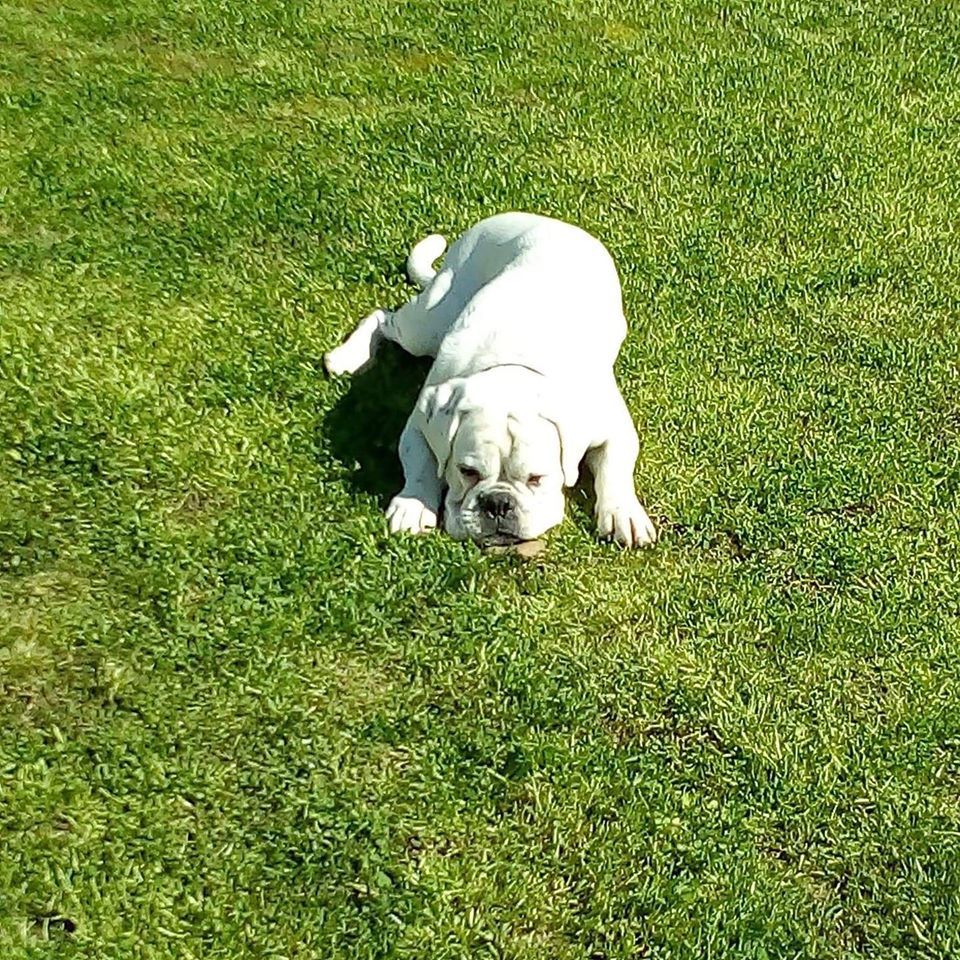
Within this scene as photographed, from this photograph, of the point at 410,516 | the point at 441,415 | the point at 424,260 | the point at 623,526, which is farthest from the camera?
the point at 424,260

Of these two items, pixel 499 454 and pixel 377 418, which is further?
pixel 377 418

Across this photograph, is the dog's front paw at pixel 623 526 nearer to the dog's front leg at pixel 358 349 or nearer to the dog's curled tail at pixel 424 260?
the dog's front leg at pixel 358 349

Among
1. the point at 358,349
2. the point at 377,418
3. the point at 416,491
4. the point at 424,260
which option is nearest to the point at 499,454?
the point at 416,491

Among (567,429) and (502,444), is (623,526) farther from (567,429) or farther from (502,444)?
Result: (502,444)

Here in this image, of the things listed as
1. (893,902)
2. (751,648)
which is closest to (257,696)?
(751,648)

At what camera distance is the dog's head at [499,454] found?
165 inches

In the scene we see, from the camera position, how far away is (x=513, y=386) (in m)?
4.26

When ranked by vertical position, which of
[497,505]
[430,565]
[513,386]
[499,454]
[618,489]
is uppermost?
[513,386]

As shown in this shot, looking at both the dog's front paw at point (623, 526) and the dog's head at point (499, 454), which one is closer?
the dog's head at point (499, 454)

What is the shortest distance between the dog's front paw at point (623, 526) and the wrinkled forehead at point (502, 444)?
47cm

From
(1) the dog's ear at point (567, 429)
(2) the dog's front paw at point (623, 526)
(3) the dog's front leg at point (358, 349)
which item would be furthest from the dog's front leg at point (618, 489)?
Answer: (3) the dog's front leg at point (358, 349)

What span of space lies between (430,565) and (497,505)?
0.32 m

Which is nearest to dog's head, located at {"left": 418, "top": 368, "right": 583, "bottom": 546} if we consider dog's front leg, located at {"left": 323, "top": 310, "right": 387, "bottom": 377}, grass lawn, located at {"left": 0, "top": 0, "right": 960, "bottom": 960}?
grass lawn, located at {"left": 0, "top": 0, "right": 960, "bottom": 960}

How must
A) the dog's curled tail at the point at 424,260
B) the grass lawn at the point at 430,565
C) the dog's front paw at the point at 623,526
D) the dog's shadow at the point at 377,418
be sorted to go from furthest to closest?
the dog's curled tail at the point at 424,260
the dog's shadow at the point at 377,418
the dog's front paw at the point at 623,526
the grass lawn at the point at 430,565
